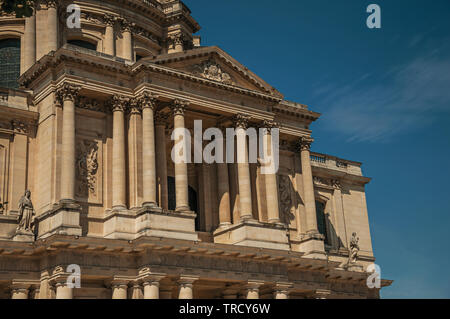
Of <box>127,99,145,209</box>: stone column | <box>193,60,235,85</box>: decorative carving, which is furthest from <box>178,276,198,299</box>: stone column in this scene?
<box>193,60,235,85</box>: decorative carving

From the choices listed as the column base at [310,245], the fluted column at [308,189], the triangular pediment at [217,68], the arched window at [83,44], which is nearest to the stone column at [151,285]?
the triangular pediment at [217,68]

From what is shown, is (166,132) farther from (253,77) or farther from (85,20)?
(85,20)

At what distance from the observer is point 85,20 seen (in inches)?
1743

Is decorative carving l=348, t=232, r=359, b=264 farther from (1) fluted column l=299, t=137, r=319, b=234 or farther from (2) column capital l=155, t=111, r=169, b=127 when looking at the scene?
(2) column capital l=155, t=111, r=169, b=127

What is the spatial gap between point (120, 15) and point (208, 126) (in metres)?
12.6

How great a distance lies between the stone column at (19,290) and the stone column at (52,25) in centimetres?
1617

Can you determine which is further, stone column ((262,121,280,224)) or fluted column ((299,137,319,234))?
fluted column ((299,137,319,234))

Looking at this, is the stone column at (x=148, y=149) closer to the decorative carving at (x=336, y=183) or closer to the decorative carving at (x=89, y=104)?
the decorative carving at (x=89, y=104)

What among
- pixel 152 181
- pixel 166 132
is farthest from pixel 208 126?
pixel 152 181

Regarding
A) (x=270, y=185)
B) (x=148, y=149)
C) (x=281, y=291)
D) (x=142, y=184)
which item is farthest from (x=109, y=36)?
(x=281, y=291)

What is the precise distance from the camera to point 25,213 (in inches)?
1226

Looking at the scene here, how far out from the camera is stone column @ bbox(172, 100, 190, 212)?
109 ft

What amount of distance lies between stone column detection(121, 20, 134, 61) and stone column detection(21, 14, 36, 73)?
6.23 meters

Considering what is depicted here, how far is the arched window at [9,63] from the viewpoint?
4116 centimetres
